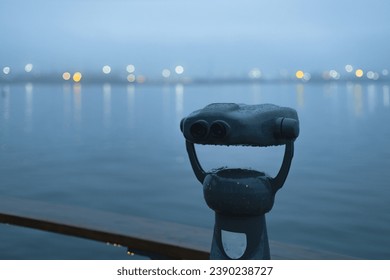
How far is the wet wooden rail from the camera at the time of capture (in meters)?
4.20

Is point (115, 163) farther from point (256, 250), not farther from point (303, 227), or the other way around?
point (256, 250)

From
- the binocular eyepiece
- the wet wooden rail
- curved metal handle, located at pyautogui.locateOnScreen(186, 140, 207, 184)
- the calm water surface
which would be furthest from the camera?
the calm water surface

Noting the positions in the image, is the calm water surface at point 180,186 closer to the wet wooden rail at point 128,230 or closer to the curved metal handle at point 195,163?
the wet wooden rail at point 128,230

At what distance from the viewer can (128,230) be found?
179 inches

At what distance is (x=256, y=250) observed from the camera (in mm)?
3248

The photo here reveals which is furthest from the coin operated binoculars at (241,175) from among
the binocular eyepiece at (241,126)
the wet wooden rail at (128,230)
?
the wet wooden rail at (128,230)

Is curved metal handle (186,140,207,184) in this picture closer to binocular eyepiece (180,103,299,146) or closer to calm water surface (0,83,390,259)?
binocular eyepiece (180,103,299,146)

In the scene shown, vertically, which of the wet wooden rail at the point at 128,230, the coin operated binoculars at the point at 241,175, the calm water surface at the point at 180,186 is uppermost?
the coin operated binoculars at the point at 241,175

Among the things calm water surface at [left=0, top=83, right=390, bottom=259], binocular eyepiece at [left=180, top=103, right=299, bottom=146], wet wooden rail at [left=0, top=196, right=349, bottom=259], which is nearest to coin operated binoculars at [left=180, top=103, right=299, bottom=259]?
binocular eyepiece at [left=180, top=103, right=299, bottom=146]

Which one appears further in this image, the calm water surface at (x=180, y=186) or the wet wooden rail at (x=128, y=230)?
the calm water surface at (x=180, y=186)

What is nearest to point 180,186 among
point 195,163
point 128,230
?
point 128,230

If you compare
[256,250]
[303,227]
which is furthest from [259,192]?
[303,227]

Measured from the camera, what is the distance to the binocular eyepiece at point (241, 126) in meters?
2.99
